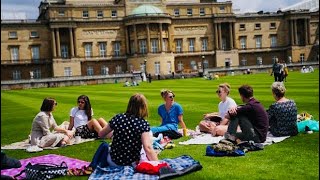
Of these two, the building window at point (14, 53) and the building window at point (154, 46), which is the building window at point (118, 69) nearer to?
the building window at point (154, 46)

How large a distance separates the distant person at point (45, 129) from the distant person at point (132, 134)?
14.9ft

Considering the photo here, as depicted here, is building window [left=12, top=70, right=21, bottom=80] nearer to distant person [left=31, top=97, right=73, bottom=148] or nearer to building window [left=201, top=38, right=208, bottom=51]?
building window [left=201, top=38, right=208, bottom=51]

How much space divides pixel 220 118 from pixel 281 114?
Result: 2760mm

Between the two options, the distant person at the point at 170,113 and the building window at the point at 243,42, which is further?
the building window at the point at 243,42

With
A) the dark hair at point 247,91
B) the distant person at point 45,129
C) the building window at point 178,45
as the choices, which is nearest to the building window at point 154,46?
the building window at point 178,45

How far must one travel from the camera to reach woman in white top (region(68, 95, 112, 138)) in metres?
14.8

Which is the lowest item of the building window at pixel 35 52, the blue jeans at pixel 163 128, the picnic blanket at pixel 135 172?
the picnic blanket at pixel 135 172

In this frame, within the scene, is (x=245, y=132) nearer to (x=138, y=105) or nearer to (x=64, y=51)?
(x=138, y=105)

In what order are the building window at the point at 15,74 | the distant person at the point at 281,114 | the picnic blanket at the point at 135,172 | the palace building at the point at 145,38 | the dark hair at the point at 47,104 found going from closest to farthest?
1. the picnic blanket at the point at 135,172
2. the distant person at the point at 281,114
3. the dark hair at the point at 47,104
4. the building window at the point at 15,74
5. the palace building at the point at 145,38

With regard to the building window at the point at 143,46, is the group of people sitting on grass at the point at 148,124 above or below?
below

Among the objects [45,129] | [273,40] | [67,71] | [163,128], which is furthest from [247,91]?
[273,40]

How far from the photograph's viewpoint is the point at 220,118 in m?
15.0

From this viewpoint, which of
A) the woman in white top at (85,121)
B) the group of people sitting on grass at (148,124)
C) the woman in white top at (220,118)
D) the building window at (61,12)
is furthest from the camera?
the building window at (61,12)

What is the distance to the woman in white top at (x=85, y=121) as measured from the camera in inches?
582
